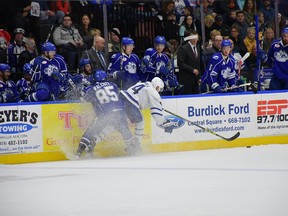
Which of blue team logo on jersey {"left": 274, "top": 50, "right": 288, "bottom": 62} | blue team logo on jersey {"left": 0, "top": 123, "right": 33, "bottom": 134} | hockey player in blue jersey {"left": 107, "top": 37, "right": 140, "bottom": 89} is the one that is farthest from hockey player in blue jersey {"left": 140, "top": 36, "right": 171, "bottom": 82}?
blue team logo on jersey {"left": 0, "top": 123, "right": 33, "bottom": 134}

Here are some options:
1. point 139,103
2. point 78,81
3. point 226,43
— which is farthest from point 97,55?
point 226,43

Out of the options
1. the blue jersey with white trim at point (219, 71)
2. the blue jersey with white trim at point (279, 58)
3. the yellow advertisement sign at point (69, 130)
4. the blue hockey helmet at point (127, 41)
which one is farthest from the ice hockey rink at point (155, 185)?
the blue jersey with white trim at point (279, 58)

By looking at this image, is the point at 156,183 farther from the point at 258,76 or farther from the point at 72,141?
the point at 258,76

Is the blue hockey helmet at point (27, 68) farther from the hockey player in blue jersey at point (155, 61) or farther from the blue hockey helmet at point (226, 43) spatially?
the blue hockey helmet at point (226, 43)

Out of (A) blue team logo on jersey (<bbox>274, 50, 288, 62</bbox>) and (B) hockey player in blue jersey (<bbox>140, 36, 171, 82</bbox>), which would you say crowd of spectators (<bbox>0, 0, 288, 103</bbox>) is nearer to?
(B) hockey player in blue jersey (<bbox>140, 36, 171, 82</bbox>)

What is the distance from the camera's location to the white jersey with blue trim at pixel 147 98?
15.1 metres

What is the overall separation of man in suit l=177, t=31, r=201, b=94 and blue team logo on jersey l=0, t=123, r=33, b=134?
4041 mm

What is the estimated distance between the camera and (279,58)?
17.9 meters

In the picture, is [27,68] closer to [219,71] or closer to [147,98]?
[147,98]

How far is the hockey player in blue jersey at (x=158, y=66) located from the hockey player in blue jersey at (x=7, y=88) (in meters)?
2.34

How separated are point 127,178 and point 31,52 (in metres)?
5.54

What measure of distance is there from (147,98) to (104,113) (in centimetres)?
75

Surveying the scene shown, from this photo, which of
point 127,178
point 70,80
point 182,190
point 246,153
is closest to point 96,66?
point 70,80

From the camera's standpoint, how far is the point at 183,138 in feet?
51.8
